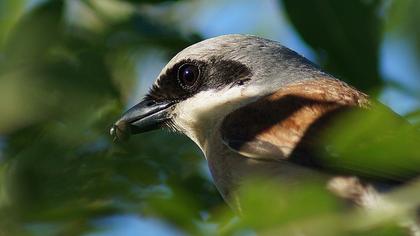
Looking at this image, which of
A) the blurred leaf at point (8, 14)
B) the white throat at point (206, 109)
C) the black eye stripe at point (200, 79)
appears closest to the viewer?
the blurred leaf at point (8, 14)

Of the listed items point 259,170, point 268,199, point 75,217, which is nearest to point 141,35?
point 259,170

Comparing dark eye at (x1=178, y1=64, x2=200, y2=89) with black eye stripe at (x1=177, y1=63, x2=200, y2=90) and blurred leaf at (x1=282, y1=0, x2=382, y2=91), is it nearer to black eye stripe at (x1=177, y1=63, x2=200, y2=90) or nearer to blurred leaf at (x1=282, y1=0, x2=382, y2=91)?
black eye stripe at (x1=177, y1=63, x2=200, y2=90)

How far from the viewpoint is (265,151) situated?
316 centimetres

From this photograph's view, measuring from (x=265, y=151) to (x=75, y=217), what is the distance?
152 centimetres

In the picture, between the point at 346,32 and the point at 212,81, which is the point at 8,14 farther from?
the point at 212,81

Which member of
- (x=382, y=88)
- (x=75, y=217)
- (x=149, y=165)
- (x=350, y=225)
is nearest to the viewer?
(x=350, y=225)

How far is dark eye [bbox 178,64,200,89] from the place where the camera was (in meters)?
3.92

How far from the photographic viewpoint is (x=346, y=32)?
3.30m

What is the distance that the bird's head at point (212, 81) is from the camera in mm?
3814

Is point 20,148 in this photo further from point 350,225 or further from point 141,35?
point 350,225

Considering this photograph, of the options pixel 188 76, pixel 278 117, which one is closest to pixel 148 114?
pixel 188 76

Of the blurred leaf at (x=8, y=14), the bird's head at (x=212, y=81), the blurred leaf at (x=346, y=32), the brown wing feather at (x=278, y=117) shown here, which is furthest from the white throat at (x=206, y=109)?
the blurred leaf at (x=8, y=14)

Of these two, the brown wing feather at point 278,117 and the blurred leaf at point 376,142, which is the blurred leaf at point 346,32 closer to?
the brown wing feather at point 278,117

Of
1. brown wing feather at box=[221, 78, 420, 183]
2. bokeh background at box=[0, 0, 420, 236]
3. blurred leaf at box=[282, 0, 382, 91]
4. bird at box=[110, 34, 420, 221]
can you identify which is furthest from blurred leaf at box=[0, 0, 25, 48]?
blurred leaf at box=[282, 0, 382, 91]
